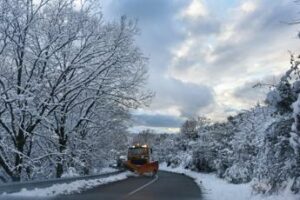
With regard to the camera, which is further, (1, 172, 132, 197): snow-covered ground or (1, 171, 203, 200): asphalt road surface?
(1, 171, 203, 200): asphalt road surface

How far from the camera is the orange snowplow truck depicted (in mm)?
54656

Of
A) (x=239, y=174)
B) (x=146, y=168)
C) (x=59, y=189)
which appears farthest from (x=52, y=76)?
(x=146, y=168)

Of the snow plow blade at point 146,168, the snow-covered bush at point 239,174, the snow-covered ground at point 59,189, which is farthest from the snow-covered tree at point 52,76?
the snow plow blade at point 146,168

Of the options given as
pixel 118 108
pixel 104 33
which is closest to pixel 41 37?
pixel 104 33

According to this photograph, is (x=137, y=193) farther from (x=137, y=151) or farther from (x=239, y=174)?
(x=137, y=151)

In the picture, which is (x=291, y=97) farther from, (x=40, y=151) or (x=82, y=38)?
(x=40, y=151)

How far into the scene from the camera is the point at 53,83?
28500mm

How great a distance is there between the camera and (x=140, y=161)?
56969mm

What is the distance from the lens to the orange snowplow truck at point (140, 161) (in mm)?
54656

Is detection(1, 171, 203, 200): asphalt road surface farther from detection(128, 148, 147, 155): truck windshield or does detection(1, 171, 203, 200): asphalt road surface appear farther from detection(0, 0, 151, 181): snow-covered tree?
detection(128, 148, 147, 155): truck windshield

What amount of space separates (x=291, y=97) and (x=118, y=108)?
23.0m

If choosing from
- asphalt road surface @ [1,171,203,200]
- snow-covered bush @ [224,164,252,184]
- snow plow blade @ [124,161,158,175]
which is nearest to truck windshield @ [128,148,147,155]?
snow plow blade @ [124,161,158,175]

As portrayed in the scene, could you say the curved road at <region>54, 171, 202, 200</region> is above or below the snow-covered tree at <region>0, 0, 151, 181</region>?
below

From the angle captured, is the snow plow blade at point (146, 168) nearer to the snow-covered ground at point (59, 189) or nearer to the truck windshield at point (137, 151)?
the truck windshield at point (137, 151)
